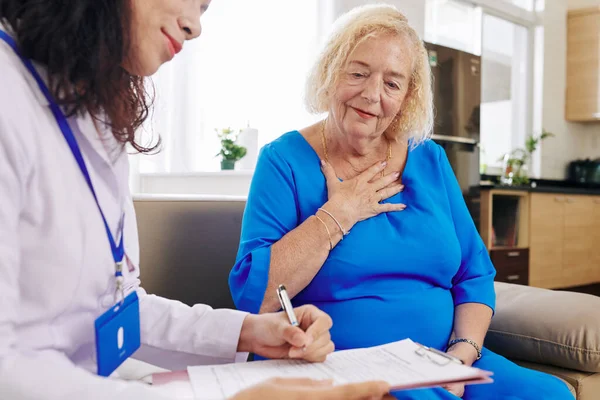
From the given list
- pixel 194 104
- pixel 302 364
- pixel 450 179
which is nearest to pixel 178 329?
pixel 302 364

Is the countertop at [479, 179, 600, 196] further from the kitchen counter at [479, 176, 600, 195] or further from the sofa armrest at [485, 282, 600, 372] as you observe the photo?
the sofa armrest at [485, 282, 600, 372]

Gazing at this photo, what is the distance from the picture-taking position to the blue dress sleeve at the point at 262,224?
127 centimetres

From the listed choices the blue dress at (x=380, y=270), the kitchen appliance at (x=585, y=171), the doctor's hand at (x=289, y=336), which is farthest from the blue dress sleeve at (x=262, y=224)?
the kitchen appliance at (x=585, y=171)

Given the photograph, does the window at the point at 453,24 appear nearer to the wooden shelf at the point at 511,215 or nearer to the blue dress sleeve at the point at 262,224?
the wooden shelf at the point at 511,215

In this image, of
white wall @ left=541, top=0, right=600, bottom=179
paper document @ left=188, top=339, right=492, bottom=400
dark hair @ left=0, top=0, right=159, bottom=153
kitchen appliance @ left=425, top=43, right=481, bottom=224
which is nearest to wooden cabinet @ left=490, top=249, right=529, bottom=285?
kitchen appliance @ left=425, top=43, right=481, bottom=224

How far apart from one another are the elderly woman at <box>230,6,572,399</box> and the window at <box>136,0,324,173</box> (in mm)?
1839

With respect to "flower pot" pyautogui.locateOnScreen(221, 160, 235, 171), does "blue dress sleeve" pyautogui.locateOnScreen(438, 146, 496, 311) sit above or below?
below

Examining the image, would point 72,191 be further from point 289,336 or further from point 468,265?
point 468,265

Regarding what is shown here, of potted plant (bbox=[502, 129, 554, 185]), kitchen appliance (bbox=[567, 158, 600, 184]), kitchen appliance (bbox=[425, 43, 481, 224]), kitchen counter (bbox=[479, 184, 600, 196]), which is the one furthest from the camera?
kitchen appliance (bbox=[567, 158, 600, 184])

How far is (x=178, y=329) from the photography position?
0.90 m

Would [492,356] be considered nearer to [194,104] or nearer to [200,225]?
[200,225]

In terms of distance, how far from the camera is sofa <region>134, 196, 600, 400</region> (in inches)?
55.6

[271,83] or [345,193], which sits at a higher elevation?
[271,83]

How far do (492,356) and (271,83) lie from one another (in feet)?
8.89
